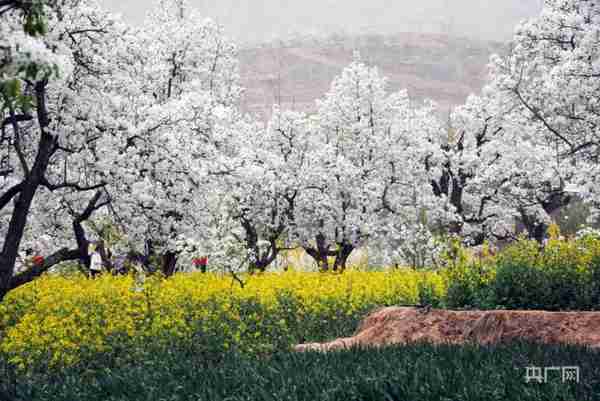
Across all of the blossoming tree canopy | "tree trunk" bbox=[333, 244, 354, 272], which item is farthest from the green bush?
"tree trunk" bbox=[333, 244, 354, 272]

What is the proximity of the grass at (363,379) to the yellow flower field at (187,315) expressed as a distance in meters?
3.28

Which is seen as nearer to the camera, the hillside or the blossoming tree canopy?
the blossoming tree canopy

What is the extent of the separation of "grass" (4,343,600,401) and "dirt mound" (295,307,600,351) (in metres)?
0.93

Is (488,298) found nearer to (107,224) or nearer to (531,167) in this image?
(107,224)

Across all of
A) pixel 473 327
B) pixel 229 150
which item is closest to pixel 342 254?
pixel 229 150

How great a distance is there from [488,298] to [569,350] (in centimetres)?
380

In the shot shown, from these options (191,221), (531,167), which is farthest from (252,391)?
(531,167)

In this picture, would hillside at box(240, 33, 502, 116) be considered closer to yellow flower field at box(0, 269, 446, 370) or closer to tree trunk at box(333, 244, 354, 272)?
tree trunk at box(333, 244, 354, 272)

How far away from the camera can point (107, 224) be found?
36.8ft

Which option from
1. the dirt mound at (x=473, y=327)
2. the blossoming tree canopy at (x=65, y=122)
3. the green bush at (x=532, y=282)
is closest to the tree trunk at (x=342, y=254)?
the green bush at (x=532, y=282)

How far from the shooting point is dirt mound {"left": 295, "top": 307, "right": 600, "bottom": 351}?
7625 mm

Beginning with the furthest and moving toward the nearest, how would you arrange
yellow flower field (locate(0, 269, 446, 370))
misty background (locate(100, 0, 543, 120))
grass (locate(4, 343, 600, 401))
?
misty background (locate(100, 0, 543, 120)) < yellow flower field (locate(0, 269, 446, 370)) < grass (locate(4, 343, 600, 401))

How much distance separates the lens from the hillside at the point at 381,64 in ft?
457

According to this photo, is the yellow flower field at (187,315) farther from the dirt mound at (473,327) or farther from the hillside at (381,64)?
the hillside at (381,64)
